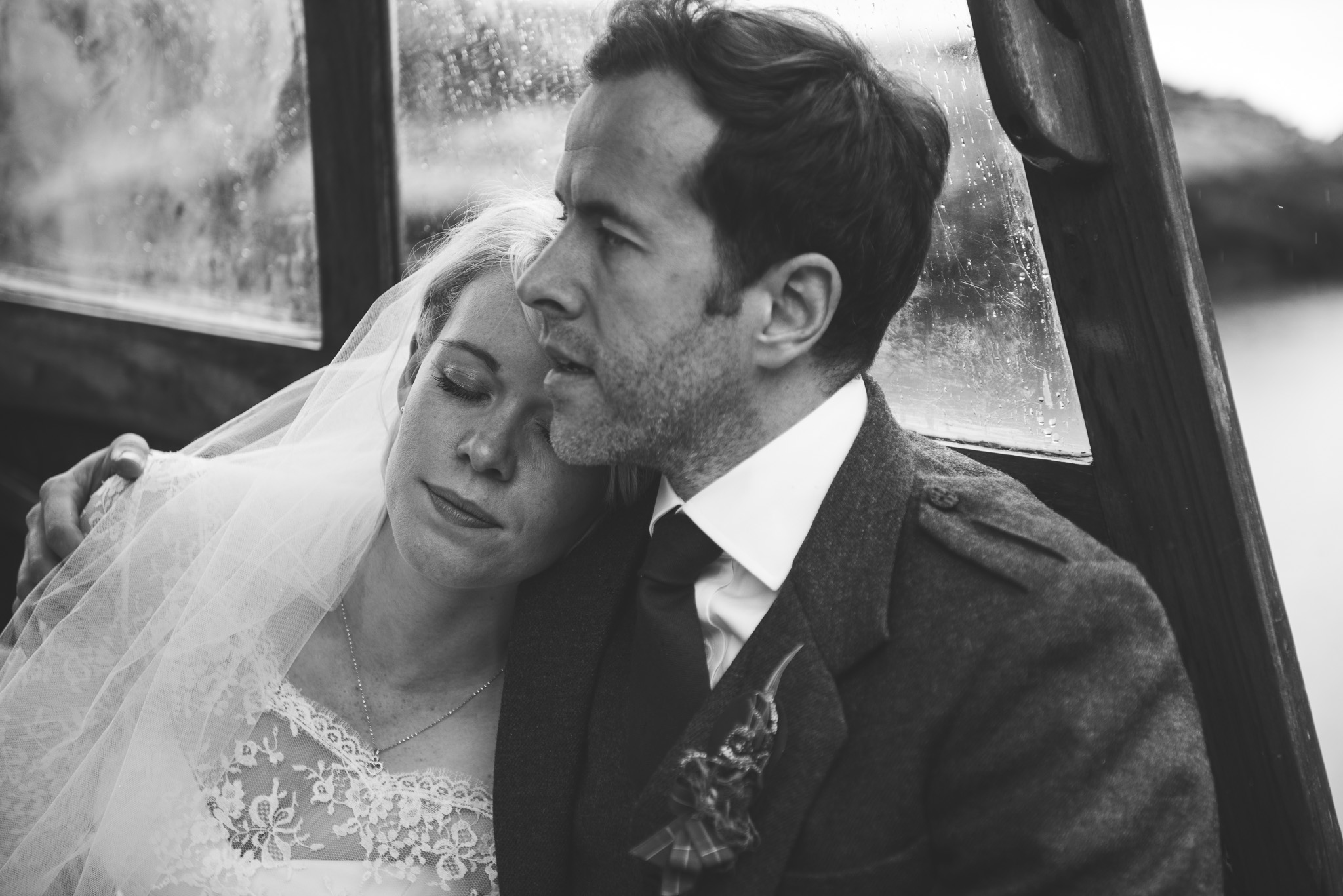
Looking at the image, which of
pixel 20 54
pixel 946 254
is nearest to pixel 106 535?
pixel 946 254

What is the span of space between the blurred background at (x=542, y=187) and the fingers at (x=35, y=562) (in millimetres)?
993

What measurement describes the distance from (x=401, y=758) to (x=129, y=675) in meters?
0.44

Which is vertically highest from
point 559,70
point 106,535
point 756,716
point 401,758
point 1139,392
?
point 559,70

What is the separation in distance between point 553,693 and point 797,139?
0.81 meters

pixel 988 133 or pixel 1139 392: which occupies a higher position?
pixel 988 133

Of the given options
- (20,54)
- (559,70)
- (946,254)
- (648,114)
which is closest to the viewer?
(648,114)

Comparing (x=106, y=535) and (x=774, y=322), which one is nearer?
(x=774, y=322)

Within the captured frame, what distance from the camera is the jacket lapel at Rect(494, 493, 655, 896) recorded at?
1.54 metres

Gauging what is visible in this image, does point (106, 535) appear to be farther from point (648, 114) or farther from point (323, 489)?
point (648, 114)

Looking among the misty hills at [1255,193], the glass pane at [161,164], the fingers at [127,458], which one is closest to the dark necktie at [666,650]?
the misty hills at [1255,193]

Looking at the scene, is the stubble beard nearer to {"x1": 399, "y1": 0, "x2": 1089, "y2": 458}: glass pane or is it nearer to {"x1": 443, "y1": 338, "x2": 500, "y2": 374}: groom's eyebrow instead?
{"x1": 443, "y1": 338, "x2": 500, "y2": 374}: groom's eyebrow

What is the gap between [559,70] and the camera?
2459 mm

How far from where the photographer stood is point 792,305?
1.51 m

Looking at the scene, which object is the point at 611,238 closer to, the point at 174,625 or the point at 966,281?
the point at 966,281
